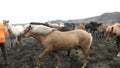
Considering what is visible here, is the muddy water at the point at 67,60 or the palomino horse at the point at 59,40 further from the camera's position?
the muddy water at the point at 67,60

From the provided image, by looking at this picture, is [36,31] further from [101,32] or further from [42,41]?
[101,32]

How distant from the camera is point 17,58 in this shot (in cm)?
1374

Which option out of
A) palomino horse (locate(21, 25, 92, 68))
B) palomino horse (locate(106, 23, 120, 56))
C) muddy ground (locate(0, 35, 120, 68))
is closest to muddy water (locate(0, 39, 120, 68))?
muddy ground (locate(0, 35, 120, 68))

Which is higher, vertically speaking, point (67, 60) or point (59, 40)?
point (59, 40)

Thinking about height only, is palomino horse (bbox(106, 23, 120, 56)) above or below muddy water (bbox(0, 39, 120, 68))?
above

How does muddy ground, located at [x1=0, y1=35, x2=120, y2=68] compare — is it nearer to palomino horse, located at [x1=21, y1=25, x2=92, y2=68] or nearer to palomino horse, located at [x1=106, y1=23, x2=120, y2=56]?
palomino horse, located at [x1=106, y1=23, x2=120, y2=56]

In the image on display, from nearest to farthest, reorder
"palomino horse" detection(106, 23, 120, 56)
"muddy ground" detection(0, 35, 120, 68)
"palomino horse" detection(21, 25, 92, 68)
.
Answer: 1. "palomino horse" detection(21, 25, 92, 68)
2. "muddy ground" detection(0, 35, 120, 68)
3. "palomino horse" detection(106, 23, 120, 56)

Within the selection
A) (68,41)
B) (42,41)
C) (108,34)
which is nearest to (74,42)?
(68,41)

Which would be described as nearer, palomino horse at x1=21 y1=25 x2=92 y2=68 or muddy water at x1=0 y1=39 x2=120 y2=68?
palomino horse at x1=21 y1=25 x2=92 y2=68

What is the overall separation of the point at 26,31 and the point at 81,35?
2.18 metres

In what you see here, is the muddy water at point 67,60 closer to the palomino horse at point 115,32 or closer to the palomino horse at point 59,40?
the palomino horse at point 115,32

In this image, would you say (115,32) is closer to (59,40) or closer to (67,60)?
(67,60)

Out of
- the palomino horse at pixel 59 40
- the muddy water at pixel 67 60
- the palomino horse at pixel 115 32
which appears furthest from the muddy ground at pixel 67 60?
the palomino horse at pixel 59 40

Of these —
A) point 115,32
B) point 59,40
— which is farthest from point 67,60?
point 115,32
